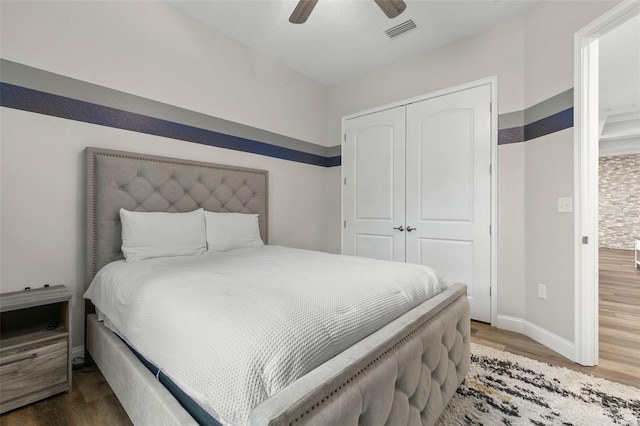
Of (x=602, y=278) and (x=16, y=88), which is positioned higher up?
(x=16, y=88)

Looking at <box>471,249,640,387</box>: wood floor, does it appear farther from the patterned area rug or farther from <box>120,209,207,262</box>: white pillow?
<box>120,209,207,262</box>: white pillow

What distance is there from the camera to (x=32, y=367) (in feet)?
5.19

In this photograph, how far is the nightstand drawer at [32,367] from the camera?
1.51 metres

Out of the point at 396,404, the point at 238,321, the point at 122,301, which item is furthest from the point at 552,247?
the point at 122,301

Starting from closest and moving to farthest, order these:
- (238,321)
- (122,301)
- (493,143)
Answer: (238,321)
(122,301)
(493,143)

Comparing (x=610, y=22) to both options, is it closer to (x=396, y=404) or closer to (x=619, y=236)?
(x=396, y=404)

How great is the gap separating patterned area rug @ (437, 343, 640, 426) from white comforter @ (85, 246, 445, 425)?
2.01ft

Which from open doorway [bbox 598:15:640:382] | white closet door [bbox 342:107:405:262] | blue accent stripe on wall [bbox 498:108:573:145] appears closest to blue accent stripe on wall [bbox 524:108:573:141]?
blue accent stripe on wall [bbox 498:108:573:145]

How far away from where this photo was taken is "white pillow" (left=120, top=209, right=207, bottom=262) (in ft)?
6.72

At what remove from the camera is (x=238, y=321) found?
3.05 feet

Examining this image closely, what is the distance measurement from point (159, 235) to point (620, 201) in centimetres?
1040

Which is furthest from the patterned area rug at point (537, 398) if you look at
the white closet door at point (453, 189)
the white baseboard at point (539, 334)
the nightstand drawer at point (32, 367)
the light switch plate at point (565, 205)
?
the nightstand drawer at point (32, 367)

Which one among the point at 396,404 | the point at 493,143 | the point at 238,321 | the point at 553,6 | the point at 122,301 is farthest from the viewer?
the point at 493,143

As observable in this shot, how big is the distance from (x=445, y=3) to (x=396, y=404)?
9.87 feet
